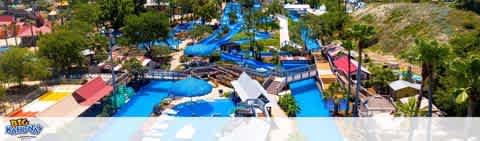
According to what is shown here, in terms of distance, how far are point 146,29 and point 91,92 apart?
12.9 metres

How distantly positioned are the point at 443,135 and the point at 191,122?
12523 mm

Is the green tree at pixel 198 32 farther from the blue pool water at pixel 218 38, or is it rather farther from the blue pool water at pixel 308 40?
the blue pool water at pixel 308 40

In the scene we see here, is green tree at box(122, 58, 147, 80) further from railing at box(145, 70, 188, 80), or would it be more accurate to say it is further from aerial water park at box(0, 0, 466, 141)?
railing at box(145, 70, 188, 80)

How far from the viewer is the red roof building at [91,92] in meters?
29.3

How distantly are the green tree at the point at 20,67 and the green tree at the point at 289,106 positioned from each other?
16.6 m

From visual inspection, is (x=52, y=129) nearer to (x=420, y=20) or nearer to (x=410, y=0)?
(x=420, y=20)

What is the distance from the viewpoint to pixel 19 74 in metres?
32.7

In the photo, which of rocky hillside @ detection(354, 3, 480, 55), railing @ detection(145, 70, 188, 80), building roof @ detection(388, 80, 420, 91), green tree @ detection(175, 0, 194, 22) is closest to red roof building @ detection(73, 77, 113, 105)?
railing @ detection(145, 70, 188, 80)

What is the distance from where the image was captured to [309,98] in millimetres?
32625

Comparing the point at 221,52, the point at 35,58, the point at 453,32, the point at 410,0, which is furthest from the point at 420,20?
the point at 35,58

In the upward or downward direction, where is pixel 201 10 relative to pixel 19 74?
upward

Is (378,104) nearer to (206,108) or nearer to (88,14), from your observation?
(206,108)

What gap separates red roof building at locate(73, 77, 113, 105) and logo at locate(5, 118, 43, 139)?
5656 millimetres

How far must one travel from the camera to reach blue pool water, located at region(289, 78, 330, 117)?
29.5 m
